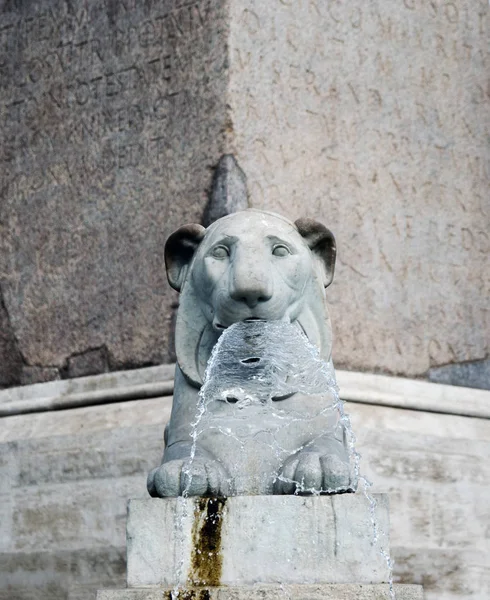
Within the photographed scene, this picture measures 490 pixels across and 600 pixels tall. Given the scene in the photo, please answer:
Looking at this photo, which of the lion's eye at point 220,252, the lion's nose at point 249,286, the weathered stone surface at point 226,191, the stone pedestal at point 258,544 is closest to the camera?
the stone pedestal at point 258,544

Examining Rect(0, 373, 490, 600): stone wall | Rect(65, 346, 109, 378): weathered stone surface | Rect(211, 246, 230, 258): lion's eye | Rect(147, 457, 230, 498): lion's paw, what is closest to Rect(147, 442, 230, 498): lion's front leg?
Rect(147, 457, 230, 498): lion's paw

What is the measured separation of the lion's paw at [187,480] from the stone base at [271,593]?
32cm

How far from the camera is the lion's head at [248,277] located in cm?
491

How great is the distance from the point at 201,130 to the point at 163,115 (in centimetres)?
24

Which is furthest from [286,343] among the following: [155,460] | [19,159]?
[19,159]

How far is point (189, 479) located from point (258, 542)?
0.90 ft

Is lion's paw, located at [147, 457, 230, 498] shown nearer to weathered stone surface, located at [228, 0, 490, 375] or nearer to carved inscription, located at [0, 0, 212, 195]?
weathered stone surface, located at [228, 0, 490, 375]

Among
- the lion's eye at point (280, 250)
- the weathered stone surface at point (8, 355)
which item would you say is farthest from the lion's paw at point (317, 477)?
the weathered stone surface at point (8, 355)

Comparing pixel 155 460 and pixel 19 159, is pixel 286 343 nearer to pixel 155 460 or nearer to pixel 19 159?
pixel 155 460

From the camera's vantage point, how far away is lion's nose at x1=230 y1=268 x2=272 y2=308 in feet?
15.9

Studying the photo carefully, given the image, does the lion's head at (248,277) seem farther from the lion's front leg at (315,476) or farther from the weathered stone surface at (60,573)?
the weathered stone surface at (60,573)

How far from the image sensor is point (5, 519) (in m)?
6.80

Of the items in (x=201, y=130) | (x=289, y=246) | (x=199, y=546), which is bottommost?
(x=199, y=546)

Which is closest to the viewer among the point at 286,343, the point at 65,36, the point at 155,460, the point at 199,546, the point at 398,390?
the point at 199,546
